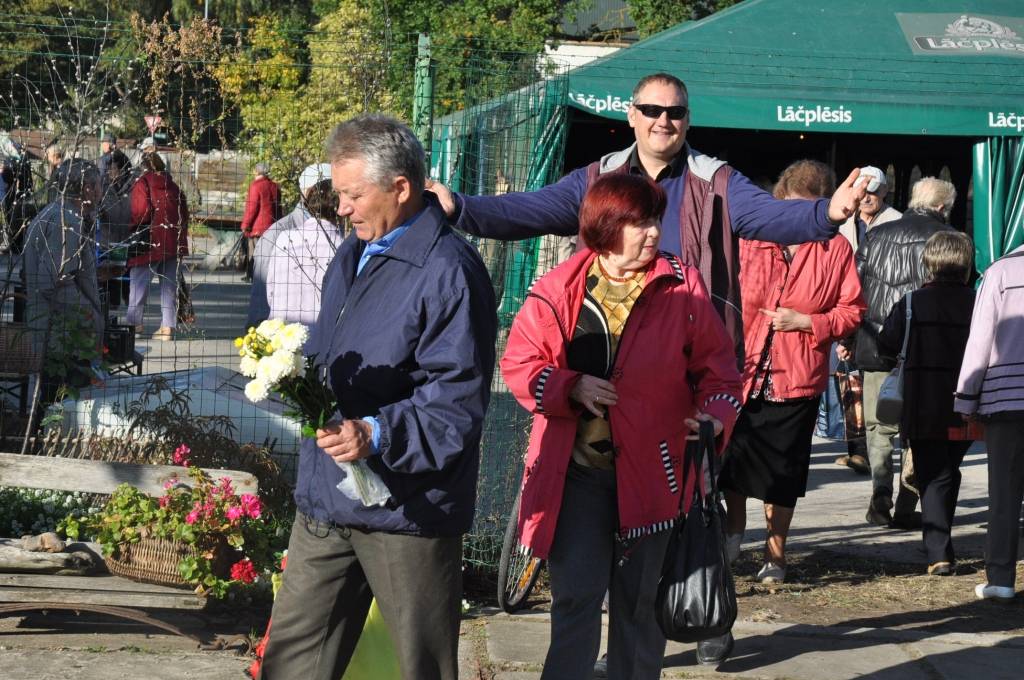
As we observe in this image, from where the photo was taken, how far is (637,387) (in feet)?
12.6

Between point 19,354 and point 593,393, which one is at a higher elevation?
point 593,393

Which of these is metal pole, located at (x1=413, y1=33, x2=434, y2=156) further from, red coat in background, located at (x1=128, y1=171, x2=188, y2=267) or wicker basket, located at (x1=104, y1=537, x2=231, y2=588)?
wicker basket, located at (x1=104, y1=537, x2=231, y2=588)

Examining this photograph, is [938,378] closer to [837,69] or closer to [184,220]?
[184,220]

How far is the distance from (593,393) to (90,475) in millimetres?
2662

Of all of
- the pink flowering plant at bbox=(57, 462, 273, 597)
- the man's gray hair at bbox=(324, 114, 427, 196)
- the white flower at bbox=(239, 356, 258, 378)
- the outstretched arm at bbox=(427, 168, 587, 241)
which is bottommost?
the pink flowering plant at bbox=(57, 462, 273, 597)

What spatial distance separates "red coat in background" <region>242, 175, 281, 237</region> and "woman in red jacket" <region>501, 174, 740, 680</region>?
250 inches

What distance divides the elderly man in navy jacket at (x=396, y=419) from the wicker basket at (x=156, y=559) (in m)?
1.81

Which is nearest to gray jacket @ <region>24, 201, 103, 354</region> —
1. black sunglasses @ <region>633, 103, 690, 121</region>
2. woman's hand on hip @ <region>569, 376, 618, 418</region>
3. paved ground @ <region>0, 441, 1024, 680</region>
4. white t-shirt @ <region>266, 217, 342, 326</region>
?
white t-shirt @ <region>266, 217, 342, 326</region>

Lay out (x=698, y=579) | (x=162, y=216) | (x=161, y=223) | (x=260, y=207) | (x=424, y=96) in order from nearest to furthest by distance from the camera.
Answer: (x=698, y=579) < (x=424, y=96) < (x=161, y=223) < (x=162, y=216) < (x=260, y=207)

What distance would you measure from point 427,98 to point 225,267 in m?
11.7

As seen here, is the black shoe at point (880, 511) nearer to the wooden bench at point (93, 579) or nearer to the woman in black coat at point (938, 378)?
the woman in black coat at point (938, 378)

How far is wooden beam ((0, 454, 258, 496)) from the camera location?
544 cm

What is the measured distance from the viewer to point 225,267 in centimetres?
1708

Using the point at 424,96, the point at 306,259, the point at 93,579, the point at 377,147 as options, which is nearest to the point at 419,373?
the point at 377,147
